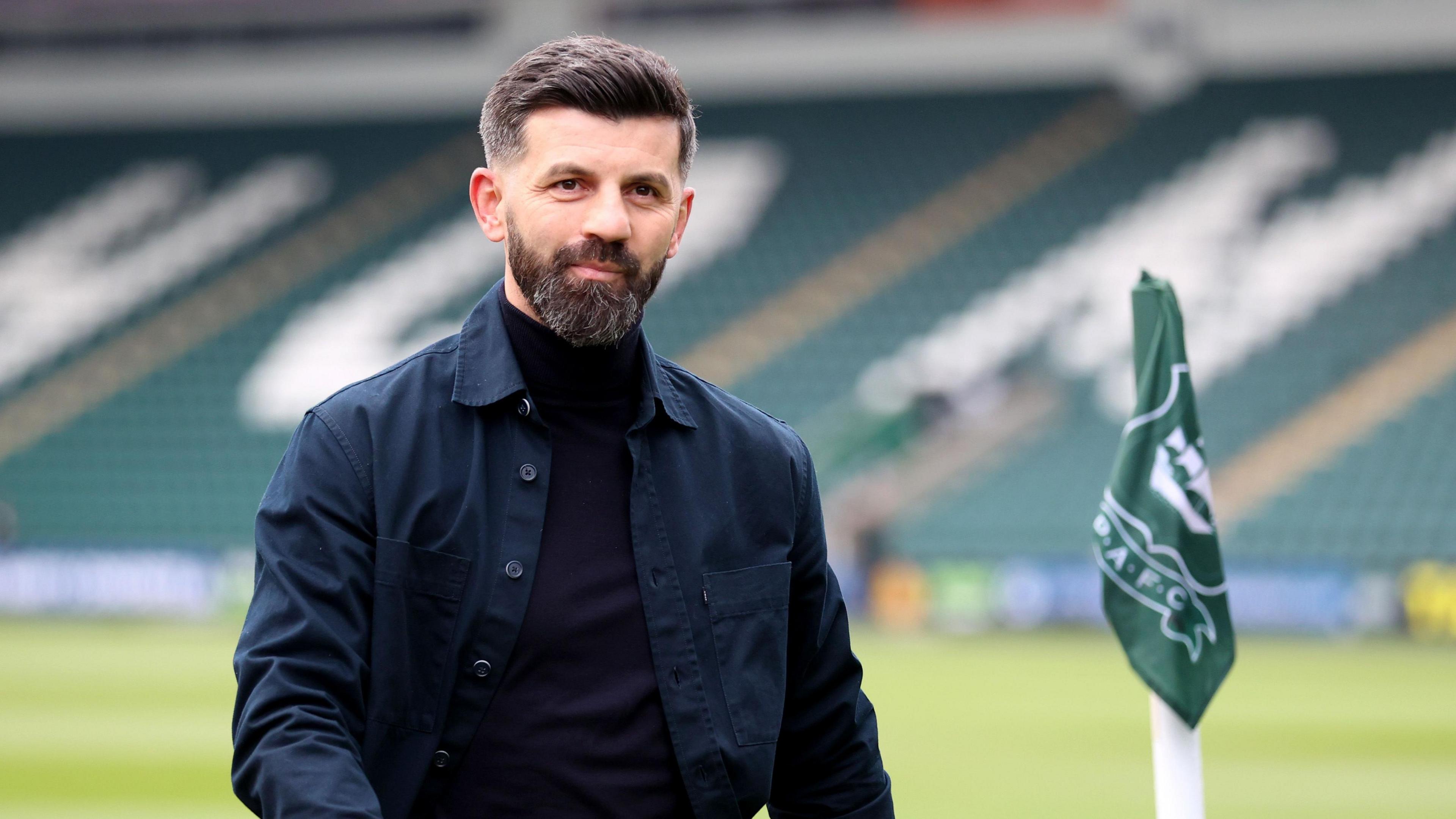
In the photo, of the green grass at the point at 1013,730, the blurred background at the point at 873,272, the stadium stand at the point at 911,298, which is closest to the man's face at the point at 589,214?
the green grass at the point at 1013,730

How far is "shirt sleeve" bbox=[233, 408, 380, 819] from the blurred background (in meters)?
13.5

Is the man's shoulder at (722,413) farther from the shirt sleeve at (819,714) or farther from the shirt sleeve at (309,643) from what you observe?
the shirt sleeve at (309,643)

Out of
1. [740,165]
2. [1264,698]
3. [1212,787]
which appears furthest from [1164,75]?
[1212,787]

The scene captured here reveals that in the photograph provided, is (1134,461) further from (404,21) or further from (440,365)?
(404,21)

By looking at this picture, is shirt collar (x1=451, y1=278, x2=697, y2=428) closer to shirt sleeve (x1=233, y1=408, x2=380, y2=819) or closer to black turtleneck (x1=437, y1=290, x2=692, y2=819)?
black turtleneck (x1=437, y1=290, x2=692, y2=819)

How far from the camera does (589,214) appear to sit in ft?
7.34

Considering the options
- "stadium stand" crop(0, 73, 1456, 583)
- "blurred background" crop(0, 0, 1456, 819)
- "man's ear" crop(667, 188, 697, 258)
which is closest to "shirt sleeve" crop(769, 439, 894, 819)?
"man's ear" crop(667, 188, 697, 258)

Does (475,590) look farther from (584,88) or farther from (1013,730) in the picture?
(1013,730)

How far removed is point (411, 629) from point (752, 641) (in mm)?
441

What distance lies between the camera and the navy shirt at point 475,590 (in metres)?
2.08

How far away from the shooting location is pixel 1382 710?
11922 millimetres

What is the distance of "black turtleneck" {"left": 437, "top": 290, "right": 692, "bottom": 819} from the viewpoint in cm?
220

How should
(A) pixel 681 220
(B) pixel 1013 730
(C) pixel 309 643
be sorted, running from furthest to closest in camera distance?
(B) pixel 1013 730
(A) pixel 681 220
(C) pixel 309 643

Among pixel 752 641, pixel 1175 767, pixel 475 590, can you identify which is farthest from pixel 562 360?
pixel 1175 767
